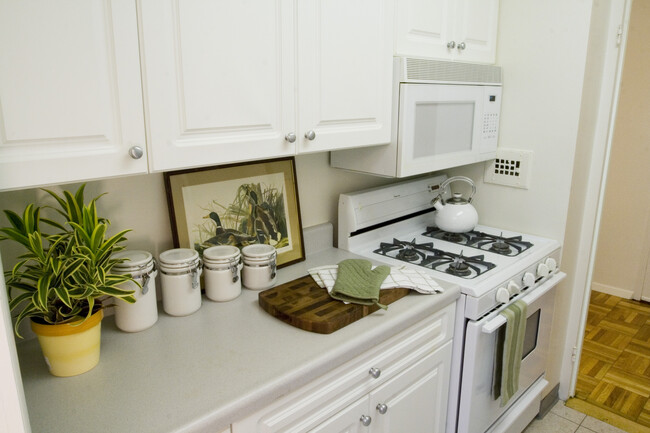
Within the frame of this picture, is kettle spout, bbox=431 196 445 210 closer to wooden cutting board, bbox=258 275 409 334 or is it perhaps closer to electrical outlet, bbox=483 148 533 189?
electrical outlet, bbox=483 148 533 189

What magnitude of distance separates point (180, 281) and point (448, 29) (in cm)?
129

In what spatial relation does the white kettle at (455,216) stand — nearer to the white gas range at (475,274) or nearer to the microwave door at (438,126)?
Answer: the white gas range at (475,274)

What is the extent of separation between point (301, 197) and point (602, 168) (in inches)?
53.3

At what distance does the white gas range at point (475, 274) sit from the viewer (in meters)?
1.64

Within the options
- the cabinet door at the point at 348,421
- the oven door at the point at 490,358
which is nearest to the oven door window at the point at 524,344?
the oven door at the point at 490,358

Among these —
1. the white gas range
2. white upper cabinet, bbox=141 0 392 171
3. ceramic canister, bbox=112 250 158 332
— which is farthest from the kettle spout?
ceramic canister, bbox=112 250 158 332

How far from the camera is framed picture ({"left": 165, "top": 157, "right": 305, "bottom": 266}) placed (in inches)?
57.8

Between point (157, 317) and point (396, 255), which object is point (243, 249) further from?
point (396, 255)

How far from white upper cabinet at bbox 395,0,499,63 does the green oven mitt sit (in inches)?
28.5

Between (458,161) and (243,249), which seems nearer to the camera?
(243,249)

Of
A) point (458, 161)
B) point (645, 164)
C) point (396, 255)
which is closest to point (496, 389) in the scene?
point (396, 255)

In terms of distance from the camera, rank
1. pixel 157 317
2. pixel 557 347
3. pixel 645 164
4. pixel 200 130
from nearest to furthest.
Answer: pixel 200 130
pixel 157 317
pixel 557 347
pixel 645 164

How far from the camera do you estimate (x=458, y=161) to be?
1953 mm

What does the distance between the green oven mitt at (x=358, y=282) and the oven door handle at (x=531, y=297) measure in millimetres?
381
